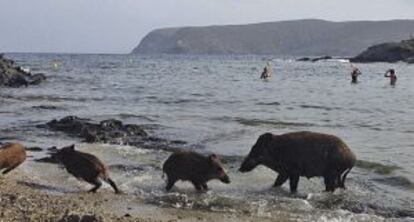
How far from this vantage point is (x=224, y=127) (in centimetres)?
2512

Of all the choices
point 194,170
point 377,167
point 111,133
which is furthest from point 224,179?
point 111,133

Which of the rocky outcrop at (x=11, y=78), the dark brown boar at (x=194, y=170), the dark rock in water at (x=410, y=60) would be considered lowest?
the dark rock in water at (x=410, y=60)

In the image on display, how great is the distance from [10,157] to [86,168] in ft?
5.69

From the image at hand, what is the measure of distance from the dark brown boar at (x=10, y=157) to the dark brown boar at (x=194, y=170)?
110 inches

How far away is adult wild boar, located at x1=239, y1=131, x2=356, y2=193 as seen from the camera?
1367 cm

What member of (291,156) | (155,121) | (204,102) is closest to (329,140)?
(291,156)

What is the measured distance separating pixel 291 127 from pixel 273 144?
11.0 metres

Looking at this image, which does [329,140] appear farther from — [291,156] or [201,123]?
[201,123]

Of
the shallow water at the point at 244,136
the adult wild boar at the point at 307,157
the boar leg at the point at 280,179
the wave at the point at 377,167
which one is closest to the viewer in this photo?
the shallow water at the point at 244,136

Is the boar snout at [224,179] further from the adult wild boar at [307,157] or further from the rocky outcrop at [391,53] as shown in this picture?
the rocky outcrop at [391,53]

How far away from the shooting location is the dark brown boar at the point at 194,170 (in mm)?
13703

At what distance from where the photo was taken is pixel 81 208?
11.3m

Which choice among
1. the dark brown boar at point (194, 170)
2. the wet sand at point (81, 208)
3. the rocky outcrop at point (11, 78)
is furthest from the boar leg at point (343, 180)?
the rocky outcrop at point (11, 78)

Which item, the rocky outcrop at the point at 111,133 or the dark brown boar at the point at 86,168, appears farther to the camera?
the rocky outcrop at the point at 111,133
